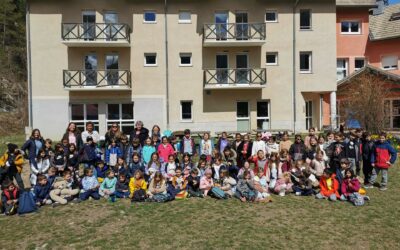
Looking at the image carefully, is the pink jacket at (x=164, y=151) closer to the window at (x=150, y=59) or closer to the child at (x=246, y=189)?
the child at (x=246, y=189)

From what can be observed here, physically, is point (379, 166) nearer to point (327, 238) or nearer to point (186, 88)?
point (327, 238)

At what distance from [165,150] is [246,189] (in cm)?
290

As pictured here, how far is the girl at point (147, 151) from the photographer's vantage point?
10.5 m

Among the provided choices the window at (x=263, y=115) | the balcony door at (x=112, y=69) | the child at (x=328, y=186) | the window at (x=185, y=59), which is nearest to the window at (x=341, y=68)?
the window at (x=263, y=115)

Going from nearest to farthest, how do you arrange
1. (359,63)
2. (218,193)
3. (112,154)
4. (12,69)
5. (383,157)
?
1. (218,193)
2. (383,157)
3. (112,154)
4. (359,63)
5. (12,69)

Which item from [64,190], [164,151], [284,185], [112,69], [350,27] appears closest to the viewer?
[64,190]

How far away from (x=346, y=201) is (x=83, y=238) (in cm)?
647

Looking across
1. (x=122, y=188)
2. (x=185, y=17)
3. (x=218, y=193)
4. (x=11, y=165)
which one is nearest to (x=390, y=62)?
(x=185, y=17)

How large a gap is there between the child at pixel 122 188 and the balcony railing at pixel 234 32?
1370 cm

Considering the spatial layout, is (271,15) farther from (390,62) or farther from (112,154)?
(112,154)

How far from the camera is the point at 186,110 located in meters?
22.0

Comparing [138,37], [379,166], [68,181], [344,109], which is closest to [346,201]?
[379,166]

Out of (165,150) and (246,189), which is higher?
(165,150)

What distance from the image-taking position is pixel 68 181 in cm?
930
